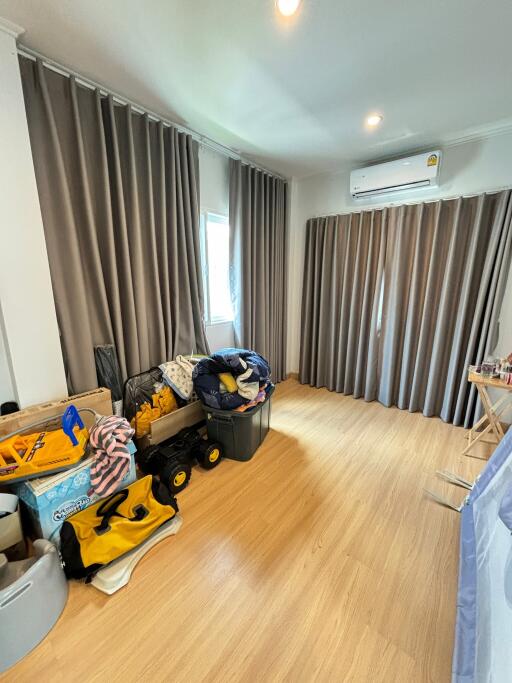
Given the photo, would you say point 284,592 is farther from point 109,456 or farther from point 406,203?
point 406,203

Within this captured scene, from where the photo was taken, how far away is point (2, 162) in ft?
4.99

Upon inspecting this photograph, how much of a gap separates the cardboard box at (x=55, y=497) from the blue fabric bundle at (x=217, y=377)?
859 mm

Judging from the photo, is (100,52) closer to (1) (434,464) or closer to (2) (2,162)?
(2) (2,162)

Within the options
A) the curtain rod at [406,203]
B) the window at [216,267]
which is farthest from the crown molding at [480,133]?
the window at [216,267]

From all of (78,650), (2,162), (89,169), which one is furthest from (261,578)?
(89,169)

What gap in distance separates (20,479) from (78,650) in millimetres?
748

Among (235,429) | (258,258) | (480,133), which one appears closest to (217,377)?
(235,429)

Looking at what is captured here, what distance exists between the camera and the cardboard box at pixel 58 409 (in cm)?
161

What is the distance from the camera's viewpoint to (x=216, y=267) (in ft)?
10.2

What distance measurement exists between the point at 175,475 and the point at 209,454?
32 cm

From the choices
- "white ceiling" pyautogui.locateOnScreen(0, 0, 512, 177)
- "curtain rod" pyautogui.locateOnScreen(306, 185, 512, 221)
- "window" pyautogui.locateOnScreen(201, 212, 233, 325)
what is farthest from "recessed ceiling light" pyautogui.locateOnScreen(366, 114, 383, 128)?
"window" pyautogui.locateOnScreen(201, 212, 233, 325)

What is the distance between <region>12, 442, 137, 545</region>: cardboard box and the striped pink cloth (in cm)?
5

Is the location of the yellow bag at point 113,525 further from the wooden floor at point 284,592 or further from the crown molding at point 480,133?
the crown molding at point 480,133

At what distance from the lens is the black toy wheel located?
2.01 m
